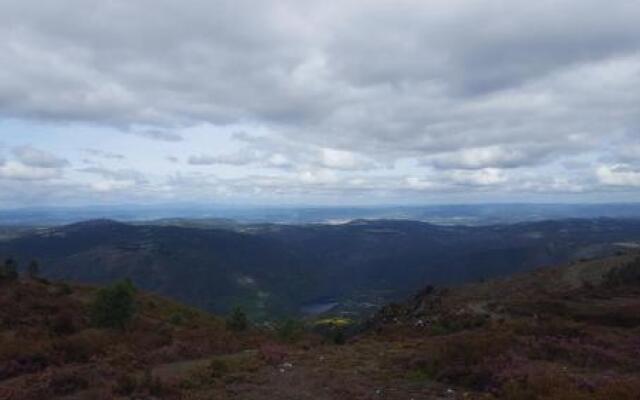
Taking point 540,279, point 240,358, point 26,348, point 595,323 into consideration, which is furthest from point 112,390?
point 540,279

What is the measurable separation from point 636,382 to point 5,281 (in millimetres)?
63680

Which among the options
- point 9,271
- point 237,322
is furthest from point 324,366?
point 9,271

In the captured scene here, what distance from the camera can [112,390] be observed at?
18.5m

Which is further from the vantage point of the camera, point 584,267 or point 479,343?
point 584,267

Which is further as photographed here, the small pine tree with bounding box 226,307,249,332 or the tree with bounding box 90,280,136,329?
the small pine tree with bounding box 226,307,249,332

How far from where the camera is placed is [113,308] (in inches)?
1752

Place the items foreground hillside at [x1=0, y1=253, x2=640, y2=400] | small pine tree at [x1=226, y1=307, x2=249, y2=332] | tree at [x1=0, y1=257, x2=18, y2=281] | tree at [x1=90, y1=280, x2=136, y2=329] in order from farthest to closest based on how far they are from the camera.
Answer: tree at [x1=0, y1=257, x2=18, y2=281], small pine tree at [x1=226, y1=307, x2=249, y2=332], tree at [x1=90, y1=280, x2=136, y2=329], foreground hillside at [x1=0, y1=253, x2=640, y2=400]

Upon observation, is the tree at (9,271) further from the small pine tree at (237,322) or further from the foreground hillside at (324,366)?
the foreground hillside at (324,366)

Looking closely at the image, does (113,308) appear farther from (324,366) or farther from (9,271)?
(9,271)

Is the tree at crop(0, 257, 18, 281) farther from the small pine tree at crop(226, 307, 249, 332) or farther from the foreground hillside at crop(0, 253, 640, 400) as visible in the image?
the foreground hillside at crop(0, 253, 640, 400)

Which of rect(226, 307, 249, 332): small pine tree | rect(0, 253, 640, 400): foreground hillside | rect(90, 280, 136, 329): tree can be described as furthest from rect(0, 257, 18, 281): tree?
Result: rect(0, 253, 640, 400): foreground hillside

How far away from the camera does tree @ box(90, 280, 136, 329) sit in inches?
1713

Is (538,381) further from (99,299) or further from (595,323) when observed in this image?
(99,299)

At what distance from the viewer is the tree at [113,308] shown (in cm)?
4350
